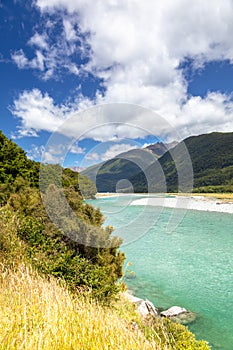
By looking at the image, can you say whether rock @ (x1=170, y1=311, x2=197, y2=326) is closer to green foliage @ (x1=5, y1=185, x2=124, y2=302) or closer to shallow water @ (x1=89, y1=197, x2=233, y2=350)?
shallow water @ (x1=89, y1=197, x2=233, y2=350)

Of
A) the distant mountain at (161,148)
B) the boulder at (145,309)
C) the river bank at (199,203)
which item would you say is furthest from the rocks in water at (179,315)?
the river bank at (199,203)

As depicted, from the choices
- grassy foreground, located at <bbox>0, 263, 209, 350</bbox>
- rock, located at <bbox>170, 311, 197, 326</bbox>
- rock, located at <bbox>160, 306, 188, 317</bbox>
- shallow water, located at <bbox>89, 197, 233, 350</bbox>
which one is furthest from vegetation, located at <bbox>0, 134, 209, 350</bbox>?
shallow water, located at <bbox>89, 197, 233, 350</bbox>

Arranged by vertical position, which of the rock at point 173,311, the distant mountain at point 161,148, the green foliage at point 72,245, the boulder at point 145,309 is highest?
the distant mountain at point 161,148

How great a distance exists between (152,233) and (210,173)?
10167cm

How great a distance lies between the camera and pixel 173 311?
9.35 metres

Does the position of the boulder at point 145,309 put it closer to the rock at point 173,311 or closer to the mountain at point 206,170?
the rock at point 173,311

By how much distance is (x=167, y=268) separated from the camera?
597 inches

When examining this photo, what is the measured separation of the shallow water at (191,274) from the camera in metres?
9.33

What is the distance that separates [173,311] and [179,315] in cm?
23

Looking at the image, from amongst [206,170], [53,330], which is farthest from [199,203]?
[206,170]

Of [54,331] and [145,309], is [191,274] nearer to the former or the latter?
[145,309]

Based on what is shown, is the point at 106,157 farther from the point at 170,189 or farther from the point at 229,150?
the point at 229,150

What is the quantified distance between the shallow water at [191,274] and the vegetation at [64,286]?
3.07 m

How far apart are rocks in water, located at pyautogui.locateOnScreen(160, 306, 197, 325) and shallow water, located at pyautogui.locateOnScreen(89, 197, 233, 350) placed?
21cm
